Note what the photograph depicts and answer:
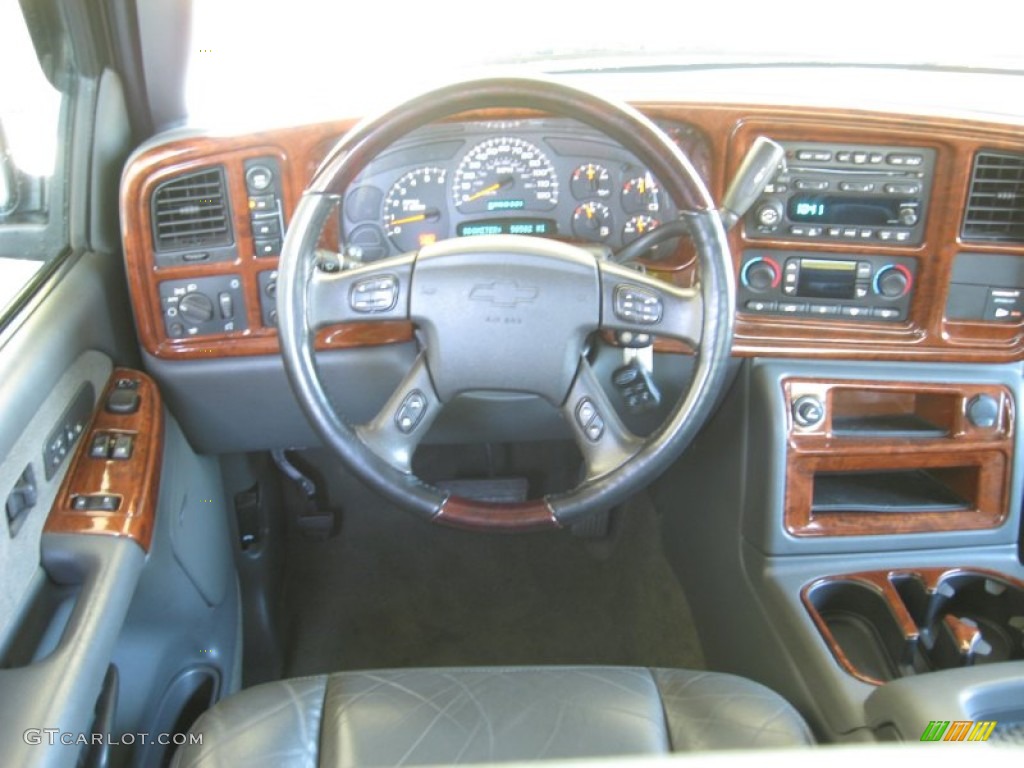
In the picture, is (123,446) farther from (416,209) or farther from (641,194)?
(641,194)

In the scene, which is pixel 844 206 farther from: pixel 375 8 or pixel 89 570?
pixel 89 570

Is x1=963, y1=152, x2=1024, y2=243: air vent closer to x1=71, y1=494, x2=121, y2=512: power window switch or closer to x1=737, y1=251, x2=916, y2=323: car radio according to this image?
x1=737, y1=251, x2=916, y2=323: car radio

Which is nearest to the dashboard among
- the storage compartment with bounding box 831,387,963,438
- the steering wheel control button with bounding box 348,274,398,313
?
the storage compartment with bounding box 831,387,963,438

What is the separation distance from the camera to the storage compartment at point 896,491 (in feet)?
5.90

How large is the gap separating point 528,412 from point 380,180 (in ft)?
1.70

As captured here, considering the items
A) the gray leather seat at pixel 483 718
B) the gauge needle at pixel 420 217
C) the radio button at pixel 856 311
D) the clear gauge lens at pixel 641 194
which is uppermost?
the clear gauge lens at pixel 641 194

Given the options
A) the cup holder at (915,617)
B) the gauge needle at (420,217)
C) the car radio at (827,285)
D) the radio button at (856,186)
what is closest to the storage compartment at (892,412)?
the car radio at (827,285)

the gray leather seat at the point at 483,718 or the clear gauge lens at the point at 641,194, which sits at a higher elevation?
the clear gauge lens at the point at 641,194

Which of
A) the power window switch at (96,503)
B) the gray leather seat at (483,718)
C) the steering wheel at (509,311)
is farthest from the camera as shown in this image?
the power window switch at (96,503)

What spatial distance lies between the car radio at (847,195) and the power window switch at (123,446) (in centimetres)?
113

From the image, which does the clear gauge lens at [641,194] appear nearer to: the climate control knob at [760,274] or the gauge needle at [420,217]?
the climate control knob at [760,274]

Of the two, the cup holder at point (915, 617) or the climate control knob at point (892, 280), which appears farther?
the climate control knob at point (892, 280)

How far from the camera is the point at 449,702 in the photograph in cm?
132

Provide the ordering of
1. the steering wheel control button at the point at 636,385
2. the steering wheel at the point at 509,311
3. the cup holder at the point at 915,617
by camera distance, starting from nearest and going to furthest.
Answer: the steering wheel at the point at 509,311, the cup holder at the point at 915,617, the steering wheel control button at the point at 636,385
